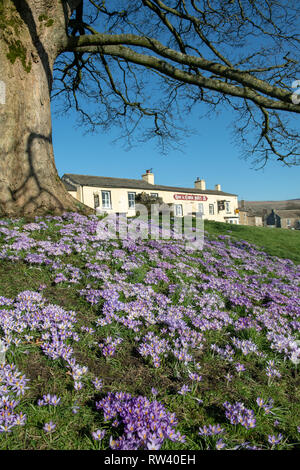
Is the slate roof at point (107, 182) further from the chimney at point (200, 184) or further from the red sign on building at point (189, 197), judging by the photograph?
the chimney at point (200, 184)

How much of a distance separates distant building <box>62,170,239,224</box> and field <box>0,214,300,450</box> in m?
21.7

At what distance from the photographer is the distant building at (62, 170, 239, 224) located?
116 ft

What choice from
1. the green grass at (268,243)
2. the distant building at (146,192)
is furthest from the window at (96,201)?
the green grass at (268,243)

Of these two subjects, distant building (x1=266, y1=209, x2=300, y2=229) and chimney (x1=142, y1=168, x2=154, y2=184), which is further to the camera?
distant building (x1=266, y1=209, x2=300, y2=229)

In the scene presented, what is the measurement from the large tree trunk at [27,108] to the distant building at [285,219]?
85.4 m

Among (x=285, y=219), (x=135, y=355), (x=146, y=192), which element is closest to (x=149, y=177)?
(x=146, y=192)

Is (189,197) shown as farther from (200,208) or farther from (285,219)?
(285,219)

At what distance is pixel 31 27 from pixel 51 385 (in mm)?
9004

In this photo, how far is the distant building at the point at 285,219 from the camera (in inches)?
3273

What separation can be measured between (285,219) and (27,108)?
89.6m

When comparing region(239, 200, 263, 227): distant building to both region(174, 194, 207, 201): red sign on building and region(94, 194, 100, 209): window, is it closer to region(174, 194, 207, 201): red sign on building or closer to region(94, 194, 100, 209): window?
region(174, 194, 207, 201): red sign on building

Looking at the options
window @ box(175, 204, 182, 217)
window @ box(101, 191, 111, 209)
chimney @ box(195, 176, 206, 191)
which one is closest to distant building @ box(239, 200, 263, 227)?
chimney @ box(195, 176, 206, 191)
